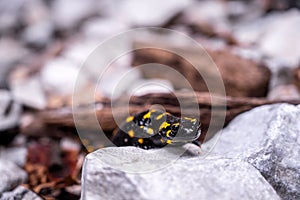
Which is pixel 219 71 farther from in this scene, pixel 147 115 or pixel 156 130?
pixel 156 130

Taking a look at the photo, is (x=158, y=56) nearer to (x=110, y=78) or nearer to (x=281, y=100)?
(x=110, y=78)

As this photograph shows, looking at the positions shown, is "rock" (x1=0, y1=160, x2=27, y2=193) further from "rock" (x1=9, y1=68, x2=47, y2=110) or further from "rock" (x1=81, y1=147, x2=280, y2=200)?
"rock" (x1=81, y1=147, x2=280, y2=200)

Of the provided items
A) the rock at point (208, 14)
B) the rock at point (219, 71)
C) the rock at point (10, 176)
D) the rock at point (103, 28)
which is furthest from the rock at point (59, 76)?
the rock at point (208, 14)

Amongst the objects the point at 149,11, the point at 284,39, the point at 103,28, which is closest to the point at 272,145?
the point at 284,39

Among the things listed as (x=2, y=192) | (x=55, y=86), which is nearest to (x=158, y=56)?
(x=55, y=86)

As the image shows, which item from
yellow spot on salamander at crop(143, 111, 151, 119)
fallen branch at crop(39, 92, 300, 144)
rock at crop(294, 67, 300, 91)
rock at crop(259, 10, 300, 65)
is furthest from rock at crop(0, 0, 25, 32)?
rock at crop(294, 67, 300, 91)

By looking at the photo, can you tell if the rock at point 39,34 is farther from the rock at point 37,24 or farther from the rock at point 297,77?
the rock at point 297,77
